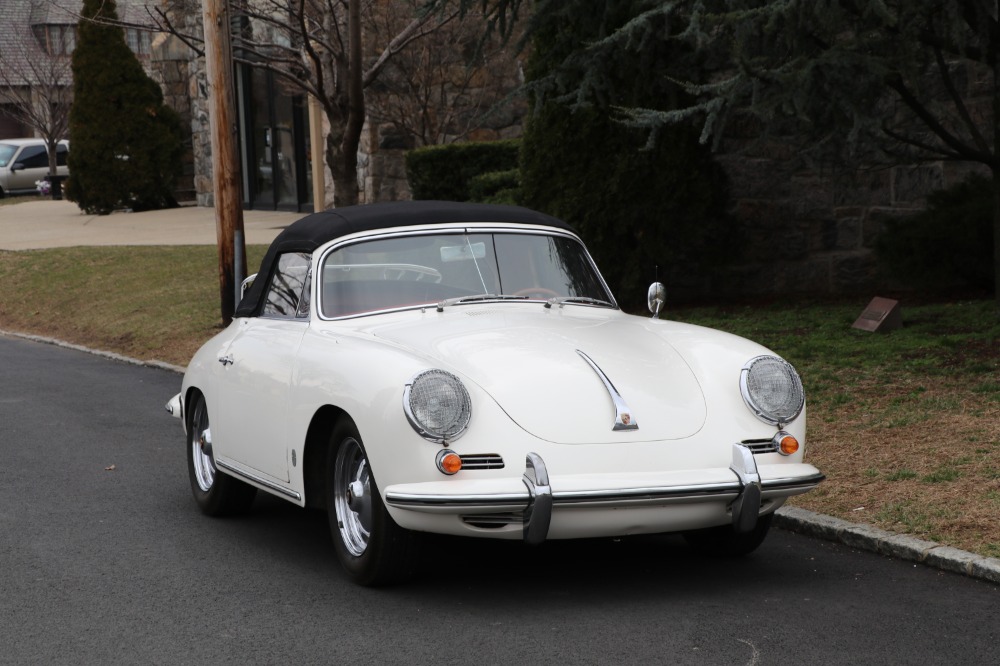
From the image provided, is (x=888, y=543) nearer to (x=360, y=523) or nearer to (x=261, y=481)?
(x=360, y=523)

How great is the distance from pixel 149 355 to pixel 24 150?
27.3 m

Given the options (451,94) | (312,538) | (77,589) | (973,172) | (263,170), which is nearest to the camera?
(77,589)

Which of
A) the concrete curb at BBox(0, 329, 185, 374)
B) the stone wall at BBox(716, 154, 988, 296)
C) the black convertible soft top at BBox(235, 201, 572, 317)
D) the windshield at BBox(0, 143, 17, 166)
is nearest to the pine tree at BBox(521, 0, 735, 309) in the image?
the stone wall at BBox(716, 154, 988, 296)

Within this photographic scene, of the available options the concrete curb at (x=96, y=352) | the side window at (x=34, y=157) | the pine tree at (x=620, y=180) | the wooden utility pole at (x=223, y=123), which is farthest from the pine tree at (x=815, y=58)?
the side window at (x=34, y=157)

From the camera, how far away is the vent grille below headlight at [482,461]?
16.6 feet

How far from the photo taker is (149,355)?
1493 cm

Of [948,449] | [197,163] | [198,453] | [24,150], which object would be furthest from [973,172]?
[24,150]

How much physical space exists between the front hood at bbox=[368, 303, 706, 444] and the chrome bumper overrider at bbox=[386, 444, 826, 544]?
9.3 inches

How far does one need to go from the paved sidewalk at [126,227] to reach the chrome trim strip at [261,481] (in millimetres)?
→ 14187

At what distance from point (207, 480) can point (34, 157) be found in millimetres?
35255

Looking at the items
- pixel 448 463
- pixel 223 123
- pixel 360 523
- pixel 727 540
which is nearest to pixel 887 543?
pixel 727 540

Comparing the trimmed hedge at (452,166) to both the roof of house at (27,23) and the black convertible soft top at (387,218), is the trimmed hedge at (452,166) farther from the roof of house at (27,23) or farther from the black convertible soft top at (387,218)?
the roof of house at (27,23)

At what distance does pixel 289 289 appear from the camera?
22.3 feet

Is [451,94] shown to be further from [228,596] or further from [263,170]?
[228,596]
